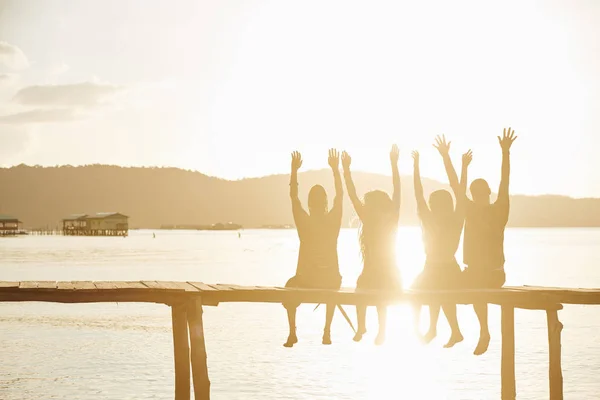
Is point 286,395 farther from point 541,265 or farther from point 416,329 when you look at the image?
point 541,265

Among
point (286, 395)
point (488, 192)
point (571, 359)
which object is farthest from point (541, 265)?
point (488, 192)

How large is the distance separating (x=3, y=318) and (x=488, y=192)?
909 inches

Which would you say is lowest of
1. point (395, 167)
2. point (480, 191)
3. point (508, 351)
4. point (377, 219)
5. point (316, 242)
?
point (508, 351)

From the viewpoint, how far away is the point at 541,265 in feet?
235

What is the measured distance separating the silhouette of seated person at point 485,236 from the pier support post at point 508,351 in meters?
1.62

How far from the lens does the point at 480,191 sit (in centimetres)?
1045

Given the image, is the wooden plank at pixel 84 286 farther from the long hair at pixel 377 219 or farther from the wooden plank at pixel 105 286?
the long hair at pixel 377 219

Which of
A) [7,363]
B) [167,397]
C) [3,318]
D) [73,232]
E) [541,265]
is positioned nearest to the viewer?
[167,397]

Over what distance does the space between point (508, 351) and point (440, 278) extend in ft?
9.30

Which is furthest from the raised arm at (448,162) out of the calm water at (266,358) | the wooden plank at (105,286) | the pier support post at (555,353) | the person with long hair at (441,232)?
the calm water at (266,358)

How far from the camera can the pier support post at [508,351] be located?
39.7 ft

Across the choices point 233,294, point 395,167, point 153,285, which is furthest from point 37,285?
point 395,167

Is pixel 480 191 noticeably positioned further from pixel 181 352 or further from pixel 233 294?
pixel 181 352

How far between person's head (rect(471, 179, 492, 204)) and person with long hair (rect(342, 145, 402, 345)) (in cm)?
117
